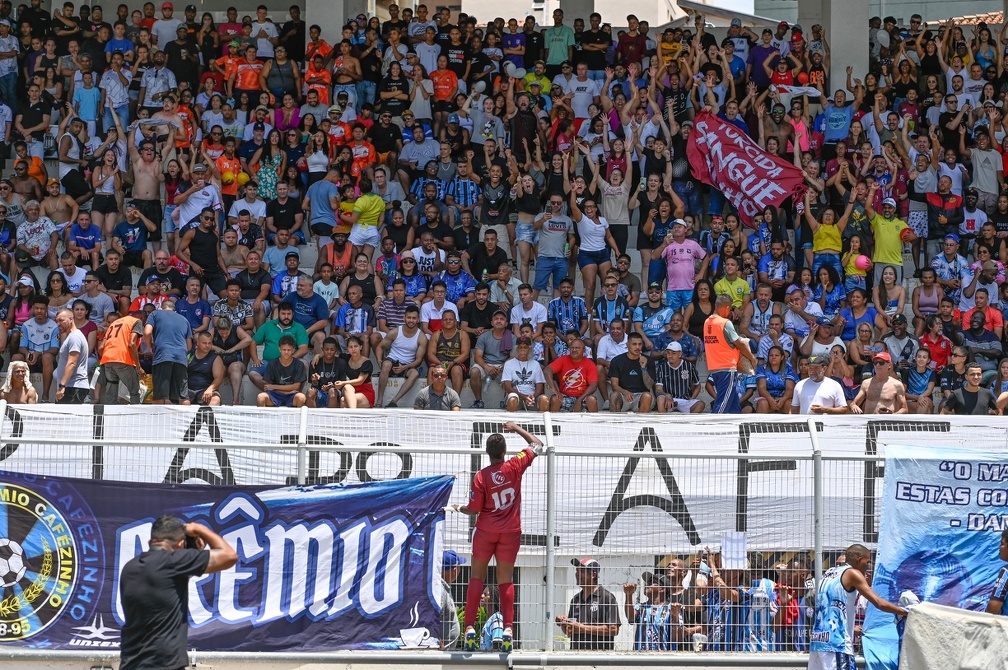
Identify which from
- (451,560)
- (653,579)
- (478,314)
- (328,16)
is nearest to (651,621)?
(653,579)

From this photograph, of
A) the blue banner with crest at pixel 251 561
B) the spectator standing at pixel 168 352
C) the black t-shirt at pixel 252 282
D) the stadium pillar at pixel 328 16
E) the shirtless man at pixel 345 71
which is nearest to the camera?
the blue banner with crest at pixel 251 561

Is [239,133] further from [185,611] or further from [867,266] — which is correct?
[185,611]

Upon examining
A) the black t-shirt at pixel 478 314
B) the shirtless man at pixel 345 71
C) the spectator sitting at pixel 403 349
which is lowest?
the spectator sitting at pixel 403 349

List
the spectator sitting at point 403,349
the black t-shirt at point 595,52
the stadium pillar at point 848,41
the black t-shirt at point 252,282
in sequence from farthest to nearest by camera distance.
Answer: the stadium pillar at point 848,41, the black t-shirt at point 595,52, the black t-shirt at point 252,282, the spectator sitting at point 403,349

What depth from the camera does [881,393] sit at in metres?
14.8

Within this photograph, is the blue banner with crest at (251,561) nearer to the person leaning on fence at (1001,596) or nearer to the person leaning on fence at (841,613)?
the person leaning on fence at (841,613)

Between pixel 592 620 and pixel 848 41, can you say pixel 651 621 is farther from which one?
pixel 848 41

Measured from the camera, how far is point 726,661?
10.4 m

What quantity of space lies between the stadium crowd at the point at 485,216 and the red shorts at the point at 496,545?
4.53m

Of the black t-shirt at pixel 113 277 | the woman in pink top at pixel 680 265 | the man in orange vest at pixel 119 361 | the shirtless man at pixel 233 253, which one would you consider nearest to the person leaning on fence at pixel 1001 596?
the woman in pink top at pixel 680 265

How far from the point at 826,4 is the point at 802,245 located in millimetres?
6541

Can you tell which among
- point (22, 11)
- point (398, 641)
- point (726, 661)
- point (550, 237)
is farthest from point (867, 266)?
point (22, 11)

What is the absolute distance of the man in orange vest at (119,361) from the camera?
1528 cm

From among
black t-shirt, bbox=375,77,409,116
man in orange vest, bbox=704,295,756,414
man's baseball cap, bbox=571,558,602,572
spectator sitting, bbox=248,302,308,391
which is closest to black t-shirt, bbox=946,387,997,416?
man in orange vest, bbox=704,295,756,414
